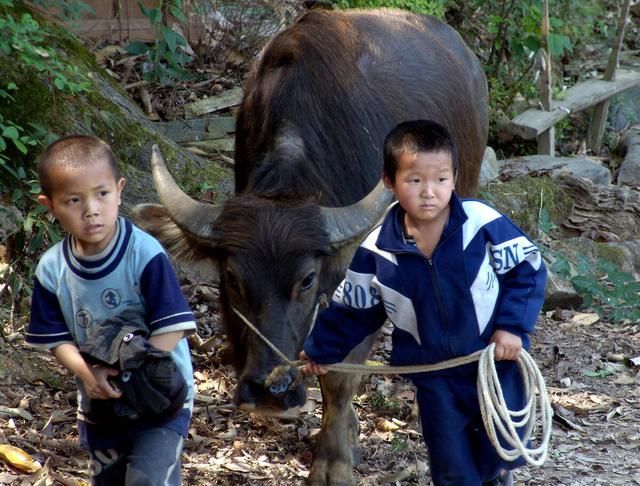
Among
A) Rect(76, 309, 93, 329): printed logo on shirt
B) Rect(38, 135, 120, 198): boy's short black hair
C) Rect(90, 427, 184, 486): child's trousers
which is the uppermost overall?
Rect(38, 135, 120, 198): boy's short black hair

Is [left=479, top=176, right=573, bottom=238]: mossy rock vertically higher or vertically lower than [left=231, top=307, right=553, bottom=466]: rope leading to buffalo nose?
lower

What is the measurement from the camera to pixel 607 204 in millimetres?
10148

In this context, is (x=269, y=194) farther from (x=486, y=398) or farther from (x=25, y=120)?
(x=25, y=120)

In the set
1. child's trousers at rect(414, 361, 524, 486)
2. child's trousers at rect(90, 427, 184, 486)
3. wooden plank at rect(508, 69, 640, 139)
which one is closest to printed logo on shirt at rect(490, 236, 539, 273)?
child's trousers at rect(414, 361, 524, 486)

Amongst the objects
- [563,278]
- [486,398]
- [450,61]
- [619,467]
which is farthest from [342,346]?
[563,278]

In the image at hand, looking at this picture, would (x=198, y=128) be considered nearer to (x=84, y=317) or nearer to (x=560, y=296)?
(x=560, y=296)

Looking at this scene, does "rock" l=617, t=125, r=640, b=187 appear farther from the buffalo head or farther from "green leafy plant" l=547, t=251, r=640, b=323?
the buffalo head

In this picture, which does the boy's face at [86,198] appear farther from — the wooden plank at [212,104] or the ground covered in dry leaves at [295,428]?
the wooden plank at [212,104]

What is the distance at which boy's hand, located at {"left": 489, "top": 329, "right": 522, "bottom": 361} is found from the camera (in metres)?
3.56

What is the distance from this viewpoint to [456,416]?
375 centimetres

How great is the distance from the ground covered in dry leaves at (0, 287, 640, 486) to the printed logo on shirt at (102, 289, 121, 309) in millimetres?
1375

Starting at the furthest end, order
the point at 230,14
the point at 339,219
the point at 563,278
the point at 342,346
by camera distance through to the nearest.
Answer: the point at 230,14 → the point at 563,278 → the point at 339,219 → the point at 342,346

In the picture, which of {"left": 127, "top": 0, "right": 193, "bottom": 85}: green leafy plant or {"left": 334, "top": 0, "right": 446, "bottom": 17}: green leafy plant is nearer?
{"left": 127, "top": 0, "right": 193, "bottom": 85}: green leafy plant

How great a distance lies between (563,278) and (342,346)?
485cm
